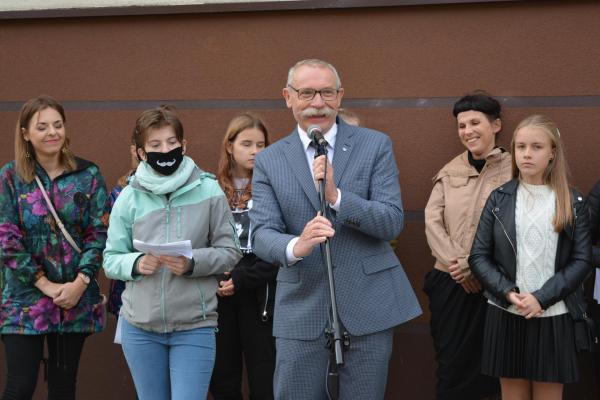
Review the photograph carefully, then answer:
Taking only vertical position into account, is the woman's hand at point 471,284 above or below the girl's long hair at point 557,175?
below

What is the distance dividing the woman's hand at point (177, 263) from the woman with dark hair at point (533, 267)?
167 cm

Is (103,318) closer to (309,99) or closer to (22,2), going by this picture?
(309,99)

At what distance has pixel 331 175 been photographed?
367 centimetres

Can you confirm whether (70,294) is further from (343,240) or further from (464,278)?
(464,278)

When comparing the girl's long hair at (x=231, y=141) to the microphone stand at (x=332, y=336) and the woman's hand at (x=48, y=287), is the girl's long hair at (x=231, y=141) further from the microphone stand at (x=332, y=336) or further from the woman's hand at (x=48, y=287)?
the microphone stand at (x=332, y=336)

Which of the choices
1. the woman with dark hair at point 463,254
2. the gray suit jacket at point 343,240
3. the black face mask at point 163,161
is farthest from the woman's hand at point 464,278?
the black face mask at point 163,161

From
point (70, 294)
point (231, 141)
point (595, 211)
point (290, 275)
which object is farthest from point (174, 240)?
point (595, 211)

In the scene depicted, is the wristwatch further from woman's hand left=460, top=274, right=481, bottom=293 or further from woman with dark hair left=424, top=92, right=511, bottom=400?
woman's hand left=460, top=274, right=481, bottom=293

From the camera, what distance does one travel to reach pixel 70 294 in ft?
16.7

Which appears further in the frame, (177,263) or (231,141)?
(231,141)

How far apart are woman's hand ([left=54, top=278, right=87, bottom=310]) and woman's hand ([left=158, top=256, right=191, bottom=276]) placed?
Result: 37.4 inches

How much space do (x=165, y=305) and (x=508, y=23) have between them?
A: 3.00 metres

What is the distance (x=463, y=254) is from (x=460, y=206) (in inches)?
12.3

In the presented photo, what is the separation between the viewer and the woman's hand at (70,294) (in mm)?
5078
